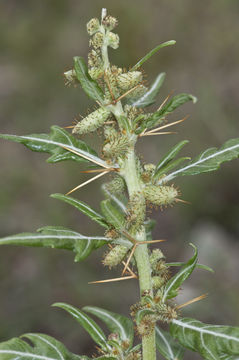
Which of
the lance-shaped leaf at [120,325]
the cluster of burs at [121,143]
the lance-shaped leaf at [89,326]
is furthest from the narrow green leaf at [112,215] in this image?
the lance-shaped leaf at [120,325]

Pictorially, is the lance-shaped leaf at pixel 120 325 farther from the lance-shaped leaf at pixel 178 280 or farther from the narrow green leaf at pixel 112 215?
the narrow green leaf at pixel 112 215

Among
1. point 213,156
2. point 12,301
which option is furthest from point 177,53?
point 213,156

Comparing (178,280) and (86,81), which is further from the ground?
(86,81)

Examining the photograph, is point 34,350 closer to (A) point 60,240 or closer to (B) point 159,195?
(A) point 60,240

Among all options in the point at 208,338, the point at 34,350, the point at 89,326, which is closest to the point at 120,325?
the point at 89,326

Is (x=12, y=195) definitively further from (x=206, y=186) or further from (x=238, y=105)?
(x=238, y=105)

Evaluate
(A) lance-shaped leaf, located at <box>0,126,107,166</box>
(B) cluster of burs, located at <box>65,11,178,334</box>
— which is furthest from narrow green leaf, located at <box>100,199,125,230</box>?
(A) lance-shaped leaf, located at <box>0,126,107,166</box>
